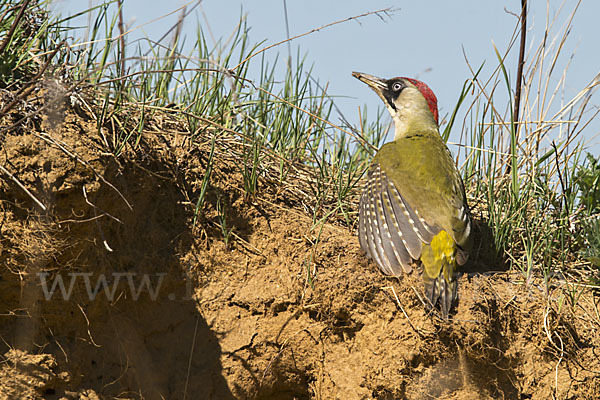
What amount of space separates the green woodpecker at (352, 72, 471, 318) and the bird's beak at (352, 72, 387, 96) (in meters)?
0.74

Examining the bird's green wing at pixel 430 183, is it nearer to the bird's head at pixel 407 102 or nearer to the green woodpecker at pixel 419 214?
the green woodpecker at pixel 419 214

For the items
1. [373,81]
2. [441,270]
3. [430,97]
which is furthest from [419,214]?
[373,81]

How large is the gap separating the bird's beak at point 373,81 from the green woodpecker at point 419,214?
2.41 feet

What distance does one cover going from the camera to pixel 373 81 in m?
5.76

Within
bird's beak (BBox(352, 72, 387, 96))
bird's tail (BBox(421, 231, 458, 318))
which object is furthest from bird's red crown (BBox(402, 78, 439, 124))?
bird's tail (BBox(421, 231, 458, 318))

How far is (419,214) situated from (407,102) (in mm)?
1566

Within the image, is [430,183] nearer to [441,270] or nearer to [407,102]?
[441,270]

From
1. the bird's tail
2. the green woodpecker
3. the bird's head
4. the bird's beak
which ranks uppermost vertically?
the bird's beak

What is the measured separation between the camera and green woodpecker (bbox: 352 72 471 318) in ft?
12.9

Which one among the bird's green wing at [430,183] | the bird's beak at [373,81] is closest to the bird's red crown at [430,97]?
the bird's beak at [373,81]

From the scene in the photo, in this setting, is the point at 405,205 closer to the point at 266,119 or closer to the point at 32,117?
the point at 266,119

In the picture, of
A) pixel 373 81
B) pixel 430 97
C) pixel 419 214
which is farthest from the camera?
pixel 373 81

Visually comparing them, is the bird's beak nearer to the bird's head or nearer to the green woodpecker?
the bird's head

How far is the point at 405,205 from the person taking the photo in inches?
170
